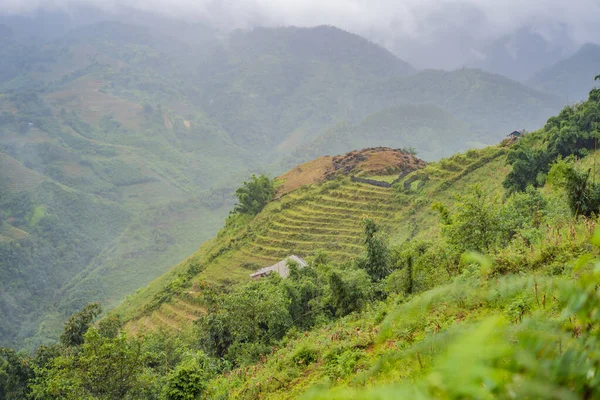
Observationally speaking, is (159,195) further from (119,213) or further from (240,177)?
(240,177)

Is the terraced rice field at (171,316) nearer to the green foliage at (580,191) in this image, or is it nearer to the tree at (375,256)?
the tree at (375,256)

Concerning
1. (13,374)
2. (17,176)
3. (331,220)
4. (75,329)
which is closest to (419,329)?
(75,329)

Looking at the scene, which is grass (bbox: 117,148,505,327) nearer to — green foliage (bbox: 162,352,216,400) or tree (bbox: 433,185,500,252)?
tree (bbox: 433,185,500,252)

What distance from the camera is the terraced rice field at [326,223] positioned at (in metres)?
46.1

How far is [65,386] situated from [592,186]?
1713 cm

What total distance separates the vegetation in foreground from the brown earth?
1389 inches

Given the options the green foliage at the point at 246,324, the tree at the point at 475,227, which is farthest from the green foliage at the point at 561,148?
the green foliage at the point at 246,324

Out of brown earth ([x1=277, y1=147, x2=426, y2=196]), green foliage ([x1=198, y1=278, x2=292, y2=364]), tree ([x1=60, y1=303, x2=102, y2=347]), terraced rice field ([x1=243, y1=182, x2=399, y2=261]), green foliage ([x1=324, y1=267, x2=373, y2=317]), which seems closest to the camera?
green foliage ([x1=324, y1=267, x2=373, y2=317])

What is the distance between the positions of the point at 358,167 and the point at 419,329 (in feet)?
173

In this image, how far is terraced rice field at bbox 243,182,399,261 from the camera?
46062mm

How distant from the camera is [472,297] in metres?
6.68

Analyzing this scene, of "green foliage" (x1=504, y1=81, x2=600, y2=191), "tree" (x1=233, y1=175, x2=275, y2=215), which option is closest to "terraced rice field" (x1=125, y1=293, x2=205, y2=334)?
"tree" (x1=233, y1=175, x2=275, y2=215)

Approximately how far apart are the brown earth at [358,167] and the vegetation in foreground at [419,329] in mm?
35284

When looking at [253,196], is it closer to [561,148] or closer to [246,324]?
[561,148]
